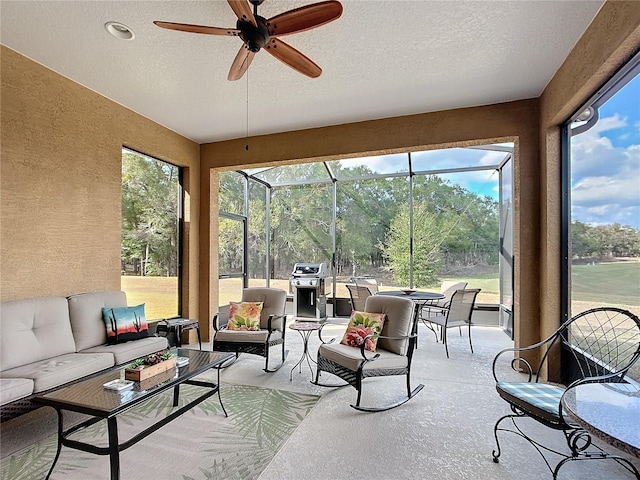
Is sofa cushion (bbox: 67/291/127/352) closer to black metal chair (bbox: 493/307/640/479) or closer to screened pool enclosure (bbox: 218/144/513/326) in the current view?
screened pool enclosure (bbox: 218/144/513/326)

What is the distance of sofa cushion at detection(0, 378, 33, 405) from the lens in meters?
2.14

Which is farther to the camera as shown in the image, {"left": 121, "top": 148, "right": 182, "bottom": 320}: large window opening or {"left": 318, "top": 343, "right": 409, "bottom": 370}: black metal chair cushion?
{"left": 121, "top": 148, "right": 182, "bottom": 320}: large window opening

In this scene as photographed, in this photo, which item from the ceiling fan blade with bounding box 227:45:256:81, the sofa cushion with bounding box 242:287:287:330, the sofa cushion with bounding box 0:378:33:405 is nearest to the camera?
the sofa cushion with bounding box 0:378:33:405

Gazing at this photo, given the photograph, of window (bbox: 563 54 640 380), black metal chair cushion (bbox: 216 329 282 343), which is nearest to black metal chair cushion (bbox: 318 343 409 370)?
black metal chair cushion (bbox: 216 329 282 343)

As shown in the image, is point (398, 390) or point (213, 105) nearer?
point (398, 390)

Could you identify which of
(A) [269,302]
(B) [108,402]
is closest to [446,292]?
(A) [269,302]

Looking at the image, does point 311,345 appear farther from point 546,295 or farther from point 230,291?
point 546,295

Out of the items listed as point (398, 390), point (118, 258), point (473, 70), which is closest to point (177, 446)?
point (398, 390)

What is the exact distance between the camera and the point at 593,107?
9.28 ft

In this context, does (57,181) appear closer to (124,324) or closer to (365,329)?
(124,324)

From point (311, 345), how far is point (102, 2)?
14.2ft

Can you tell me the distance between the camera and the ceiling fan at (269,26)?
1.84 m

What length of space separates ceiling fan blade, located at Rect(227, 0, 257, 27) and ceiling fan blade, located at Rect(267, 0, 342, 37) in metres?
0.11

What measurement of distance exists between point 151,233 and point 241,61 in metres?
2.93
